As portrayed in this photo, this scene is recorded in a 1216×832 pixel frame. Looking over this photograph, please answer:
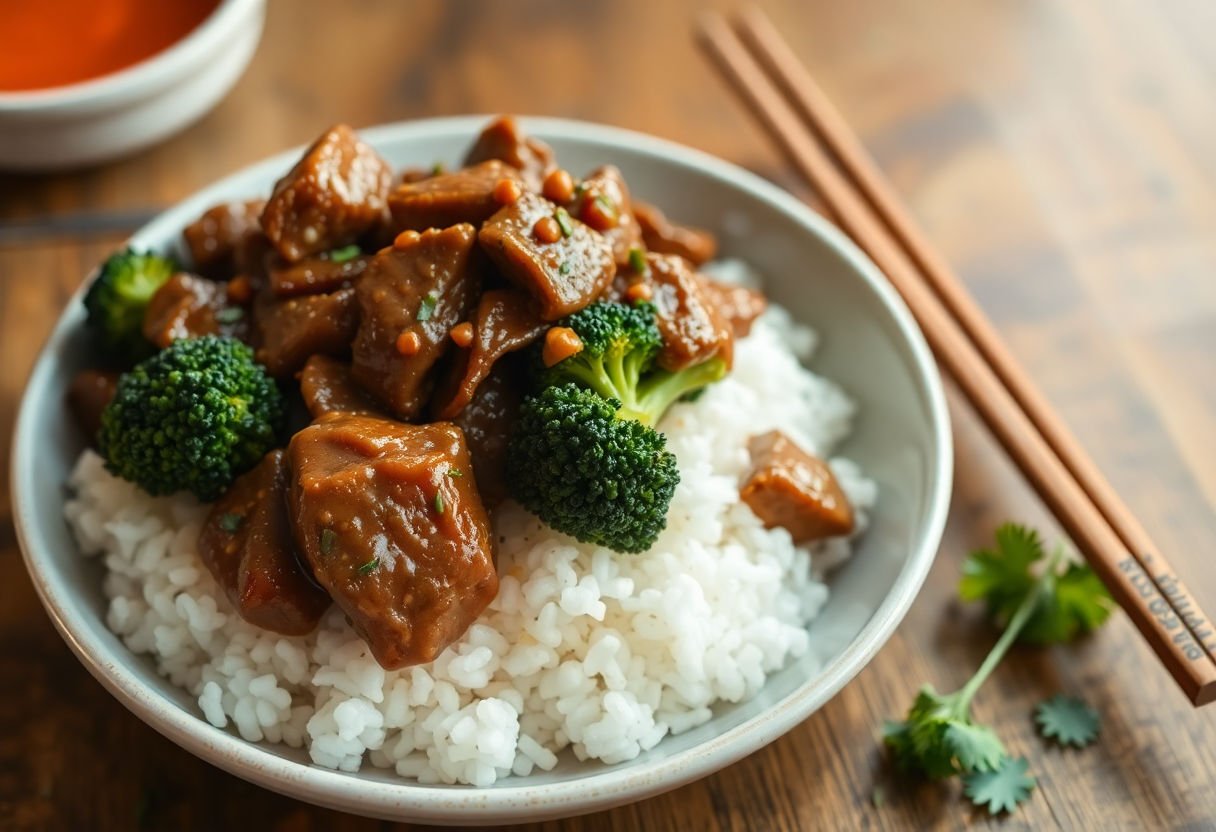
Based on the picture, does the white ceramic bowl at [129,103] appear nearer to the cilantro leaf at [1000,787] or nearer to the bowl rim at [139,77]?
the bowl rim at [139,77]

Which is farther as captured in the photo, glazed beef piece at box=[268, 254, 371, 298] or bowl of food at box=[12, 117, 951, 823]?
glazed beef piece at box=[268, 254, 371, 298]

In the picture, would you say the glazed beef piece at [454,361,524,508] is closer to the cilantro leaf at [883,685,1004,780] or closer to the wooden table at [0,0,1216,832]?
the wooden table at [0,0,1216,832]

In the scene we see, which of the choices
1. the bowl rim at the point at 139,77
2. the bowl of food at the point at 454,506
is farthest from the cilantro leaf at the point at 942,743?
the bowl rim at the point at 139,77

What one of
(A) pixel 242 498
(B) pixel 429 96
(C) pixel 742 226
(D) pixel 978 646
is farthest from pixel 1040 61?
(A) pixel 242 498

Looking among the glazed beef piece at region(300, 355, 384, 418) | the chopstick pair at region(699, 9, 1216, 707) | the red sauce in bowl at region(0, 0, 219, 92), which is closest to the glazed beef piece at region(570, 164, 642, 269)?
the glazed beef piece at region(300, 355, 384, 418)

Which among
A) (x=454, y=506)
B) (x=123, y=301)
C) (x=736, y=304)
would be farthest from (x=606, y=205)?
(x=123, y=301)

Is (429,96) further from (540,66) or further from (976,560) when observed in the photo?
(976,560)
